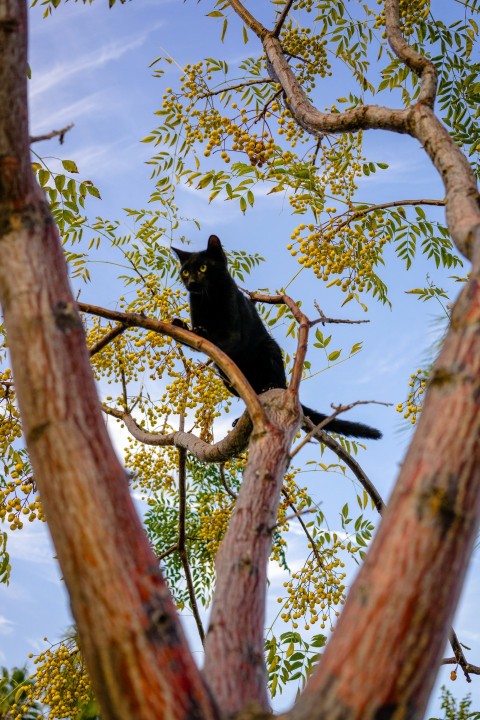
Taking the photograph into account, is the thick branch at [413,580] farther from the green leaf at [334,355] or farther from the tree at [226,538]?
the green leaf at [334,355]

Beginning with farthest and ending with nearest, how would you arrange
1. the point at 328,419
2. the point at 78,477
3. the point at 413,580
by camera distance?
the point at 328,419
the point at 78,477
the point at 413,580

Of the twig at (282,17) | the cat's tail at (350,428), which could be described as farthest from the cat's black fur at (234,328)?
the twig at (282,17)

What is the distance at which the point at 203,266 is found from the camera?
16.8 ft

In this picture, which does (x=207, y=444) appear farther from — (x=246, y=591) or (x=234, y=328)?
(x=246, y=591)

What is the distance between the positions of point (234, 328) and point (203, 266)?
72cm

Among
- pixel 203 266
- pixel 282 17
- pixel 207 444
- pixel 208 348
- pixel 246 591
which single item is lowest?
pixel 246 591

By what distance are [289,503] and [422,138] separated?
2.48 metres

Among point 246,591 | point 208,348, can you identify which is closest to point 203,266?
point 208,348

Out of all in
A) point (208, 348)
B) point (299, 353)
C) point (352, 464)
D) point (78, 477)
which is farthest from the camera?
point (352, 464)

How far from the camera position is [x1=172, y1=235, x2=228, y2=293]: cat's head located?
16.4ft

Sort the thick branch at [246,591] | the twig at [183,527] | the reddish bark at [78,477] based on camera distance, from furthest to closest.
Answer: the twig at [183,527], the thick branch at [246,591], the reddish bark at [78,477]

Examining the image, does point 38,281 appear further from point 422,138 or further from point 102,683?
point 422,138

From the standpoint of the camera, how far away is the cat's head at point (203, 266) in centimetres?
498

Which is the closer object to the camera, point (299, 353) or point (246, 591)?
point (246, 591)
